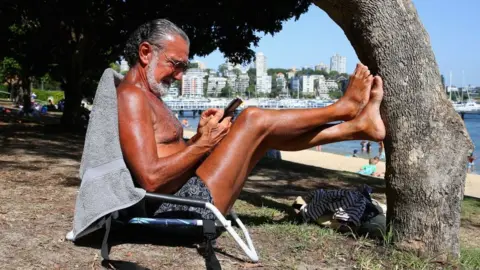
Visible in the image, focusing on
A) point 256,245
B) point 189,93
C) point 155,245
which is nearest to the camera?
point 155,245

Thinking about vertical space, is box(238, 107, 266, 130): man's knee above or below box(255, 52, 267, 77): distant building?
below

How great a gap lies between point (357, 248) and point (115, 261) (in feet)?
5.12

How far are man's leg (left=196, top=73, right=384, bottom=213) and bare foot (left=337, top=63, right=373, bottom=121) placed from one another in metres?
0.03

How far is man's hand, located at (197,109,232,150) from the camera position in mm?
3010

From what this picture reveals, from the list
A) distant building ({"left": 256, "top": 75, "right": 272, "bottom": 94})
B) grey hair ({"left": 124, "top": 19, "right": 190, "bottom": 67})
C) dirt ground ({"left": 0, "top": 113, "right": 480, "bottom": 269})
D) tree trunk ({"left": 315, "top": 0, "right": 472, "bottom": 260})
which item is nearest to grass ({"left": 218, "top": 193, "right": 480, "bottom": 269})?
dirt ground ({"left": 0, "top": 113, "right": 480, "bottom": 269})

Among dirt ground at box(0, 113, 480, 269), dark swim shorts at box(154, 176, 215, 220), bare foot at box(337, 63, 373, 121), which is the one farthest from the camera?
bare foot at box(337, 63, 373, 121)

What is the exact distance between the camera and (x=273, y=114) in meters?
3.10

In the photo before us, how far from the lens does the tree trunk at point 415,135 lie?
11.0ft

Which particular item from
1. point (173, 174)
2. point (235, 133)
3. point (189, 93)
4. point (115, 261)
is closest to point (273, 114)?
point (235, 133)

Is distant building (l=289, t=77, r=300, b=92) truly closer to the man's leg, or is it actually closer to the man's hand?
the man's leg

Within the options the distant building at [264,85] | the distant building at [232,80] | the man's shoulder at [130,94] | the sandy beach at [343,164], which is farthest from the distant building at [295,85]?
the man's shoulder at [130,94]

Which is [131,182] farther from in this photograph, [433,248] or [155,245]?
[433,248]

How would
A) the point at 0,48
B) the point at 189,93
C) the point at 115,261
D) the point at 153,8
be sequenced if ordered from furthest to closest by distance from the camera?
the point at 189,93, the point at 0,48, the point at 153,8, the point at 115,261

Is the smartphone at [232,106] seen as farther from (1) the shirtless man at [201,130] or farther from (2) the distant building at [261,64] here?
(2) the distant building at [261,64]
